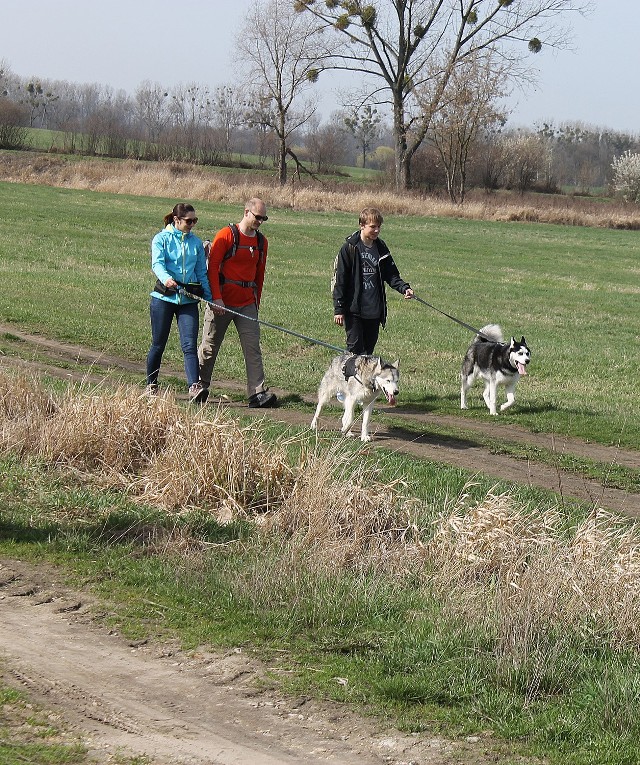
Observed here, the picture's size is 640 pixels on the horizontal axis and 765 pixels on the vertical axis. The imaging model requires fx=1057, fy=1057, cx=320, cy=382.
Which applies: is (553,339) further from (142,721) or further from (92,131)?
(92,131)

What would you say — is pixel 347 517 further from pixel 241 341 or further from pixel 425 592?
pixel 241 341

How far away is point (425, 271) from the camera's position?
102 ft

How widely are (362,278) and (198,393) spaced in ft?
7.31

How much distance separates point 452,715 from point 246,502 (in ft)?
11.8

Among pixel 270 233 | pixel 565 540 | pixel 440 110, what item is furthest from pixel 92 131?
pixel 565 540

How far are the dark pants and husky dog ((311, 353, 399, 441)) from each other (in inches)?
17.6

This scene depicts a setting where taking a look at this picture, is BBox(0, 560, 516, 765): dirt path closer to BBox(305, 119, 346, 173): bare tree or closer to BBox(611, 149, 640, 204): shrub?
BBox(611, 149, 640, 204): shrub

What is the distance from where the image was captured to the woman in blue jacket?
11.6 metres

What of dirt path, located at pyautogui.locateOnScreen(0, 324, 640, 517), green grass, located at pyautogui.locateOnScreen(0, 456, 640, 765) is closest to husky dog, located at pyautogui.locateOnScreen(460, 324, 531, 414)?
dirt path, located at pyautogui.locateOnScreen(0, 324, 640, 517)

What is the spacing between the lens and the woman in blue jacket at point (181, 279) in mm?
11594

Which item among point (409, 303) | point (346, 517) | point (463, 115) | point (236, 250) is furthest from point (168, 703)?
point (463, 115)

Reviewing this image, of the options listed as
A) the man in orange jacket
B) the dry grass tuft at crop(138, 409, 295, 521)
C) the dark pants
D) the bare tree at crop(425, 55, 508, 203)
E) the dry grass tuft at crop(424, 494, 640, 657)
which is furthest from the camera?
the bare tree at crop(425, 55, 508, 203)

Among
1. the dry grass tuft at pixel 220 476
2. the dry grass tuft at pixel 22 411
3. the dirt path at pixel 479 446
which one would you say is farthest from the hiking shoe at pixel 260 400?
the dry grass tuft at pixel 220 476

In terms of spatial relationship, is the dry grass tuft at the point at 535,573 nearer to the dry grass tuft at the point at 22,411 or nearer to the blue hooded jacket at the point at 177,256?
the dry grass tuft at the point at 22,411
